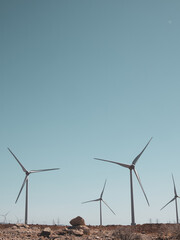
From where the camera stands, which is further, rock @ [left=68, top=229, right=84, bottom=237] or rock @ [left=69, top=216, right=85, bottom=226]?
rock @ [left=69, top=216, right=85, bottom=226]

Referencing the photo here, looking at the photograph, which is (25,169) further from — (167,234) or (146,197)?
(167,234)

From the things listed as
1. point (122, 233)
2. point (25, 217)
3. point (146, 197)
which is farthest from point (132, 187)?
point (122, 233)

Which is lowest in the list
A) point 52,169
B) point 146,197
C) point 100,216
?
point 100,216

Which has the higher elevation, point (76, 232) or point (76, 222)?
point (76, 222)

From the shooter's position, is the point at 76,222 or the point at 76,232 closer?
the point at 76,232

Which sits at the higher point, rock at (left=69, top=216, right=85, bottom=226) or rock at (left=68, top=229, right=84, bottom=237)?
rock at (left=69, top=216, right=85, bottom=226)

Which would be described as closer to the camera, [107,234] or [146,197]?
[107,234]

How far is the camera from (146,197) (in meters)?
57.5

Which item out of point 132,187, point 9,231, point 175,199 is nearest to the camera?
point 9,231

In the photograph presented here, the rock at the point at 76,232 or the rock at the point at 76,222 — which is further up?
the rock at the point at 76,222

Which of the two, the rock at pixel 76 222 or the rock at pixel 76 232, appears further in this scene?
the rock at pixel 76 222

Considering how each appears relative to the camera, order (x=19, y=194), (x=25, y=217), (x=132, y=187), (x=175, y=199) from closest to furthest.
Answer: (x=132, y=187) → (x=25, y=217) → (x=19, y=194) → (x=175, y=199)

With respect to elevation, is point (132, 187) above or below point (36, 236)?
above

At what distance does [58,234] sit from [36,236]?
97.1 inches
